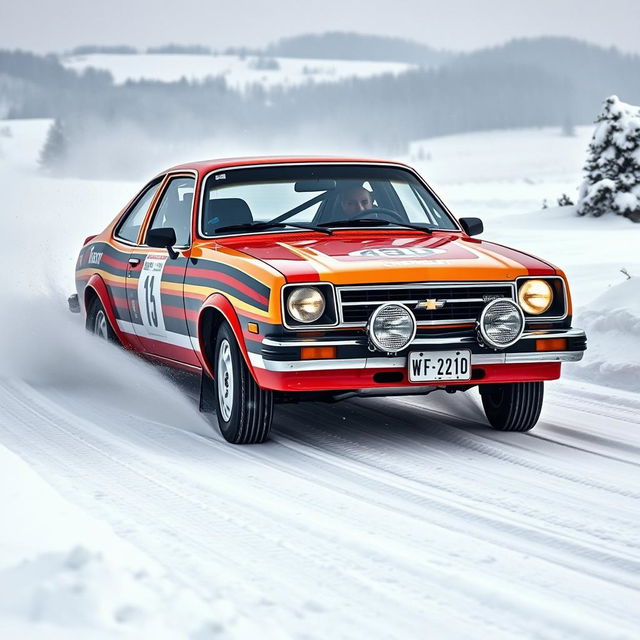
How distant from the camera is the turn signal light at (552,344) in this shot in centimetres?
667

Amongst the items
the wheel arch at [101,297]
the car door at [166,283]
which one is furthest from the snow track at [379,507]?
the wheel arch at [101,297]

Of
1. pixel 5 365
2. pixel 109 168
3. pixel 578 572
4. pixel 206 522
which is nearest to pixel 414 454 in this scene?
pixel 206 522

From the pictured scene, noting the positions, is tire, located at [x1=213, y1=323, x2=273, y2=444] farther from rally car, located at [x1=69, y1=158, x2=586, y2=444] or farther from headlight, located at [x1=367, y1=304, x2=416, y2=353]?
headlight, located at [x1=367, y1=304, x2=416, y2=353]

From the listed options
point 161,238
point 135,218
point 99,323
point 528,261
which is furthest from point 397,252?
point 99,323

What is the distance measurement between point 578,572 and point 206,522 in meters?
1.50

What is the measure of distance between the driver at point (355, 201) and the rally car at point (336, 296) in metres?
0.01

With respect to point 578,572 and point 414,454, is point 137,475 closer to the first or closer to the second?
point 414,454

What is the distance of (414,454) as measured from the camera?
21.7 feet

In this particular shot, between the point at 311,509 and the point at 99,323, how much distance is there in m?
4.49

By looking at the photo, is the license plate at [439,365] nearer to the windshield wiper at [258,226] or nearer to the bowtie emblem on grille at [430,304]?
the bowtie emblem on grille at [430,304]

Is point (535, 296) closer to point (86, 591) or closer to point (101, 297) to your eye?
point (86, 591)

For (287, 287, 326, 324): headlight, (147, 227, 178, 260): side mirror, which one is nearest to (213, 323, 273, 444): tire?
(287, 287, 326, 324): headlight

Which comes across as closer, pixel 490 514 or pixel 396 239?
pixel 490 514

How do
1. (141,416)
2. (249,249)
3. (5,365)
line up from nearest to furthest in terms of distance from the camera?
(249,249), (141,416), (5,365)
